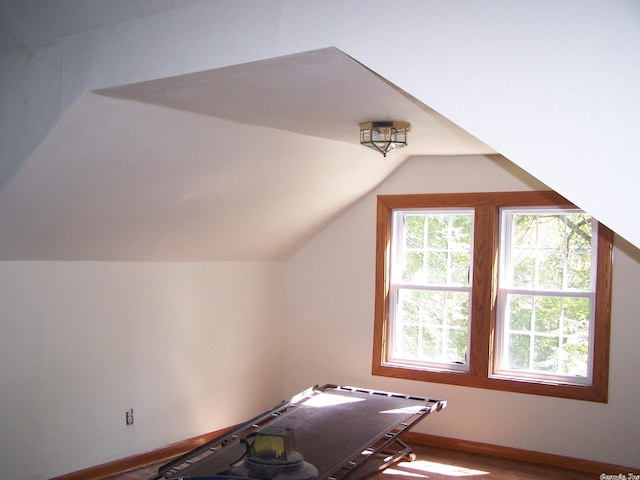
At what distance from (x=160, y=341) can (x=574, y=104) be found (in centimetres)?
392

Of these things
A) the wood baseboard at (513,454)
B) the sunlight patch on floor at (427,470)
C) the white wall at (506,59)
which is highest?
the white wall at (506,59)

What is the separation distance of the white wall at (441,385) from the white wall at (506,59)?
3.46 metres

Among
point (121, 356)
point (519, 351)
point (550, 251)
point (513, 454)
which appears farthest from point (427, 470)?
point (121, 356)

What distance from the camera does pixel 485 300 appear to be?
5.47m

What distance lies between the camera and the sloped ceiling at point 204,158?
118 inches

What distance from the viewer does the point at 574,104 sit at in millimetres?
1744

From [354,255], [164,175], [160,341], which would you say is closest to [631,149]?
[164,175]

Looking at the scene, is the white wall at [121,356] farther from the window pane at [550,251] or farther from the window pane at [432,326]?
the window pane at [550,251]

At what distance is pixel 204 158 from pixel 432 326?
9.28ft

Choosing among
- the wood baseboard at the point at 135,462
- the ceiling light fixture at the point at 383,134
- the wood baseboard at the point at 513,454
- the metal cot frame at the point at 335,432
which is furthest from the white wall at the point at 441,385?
the ceiling light fixture at the point at 383,134

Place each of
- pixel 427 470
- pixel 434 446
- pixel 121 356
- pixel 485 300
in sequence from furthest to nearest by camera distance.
Answer: 1. pixel 434 446
2. pixel 485 300
3. pixel 427 470
4. pixel 121 356

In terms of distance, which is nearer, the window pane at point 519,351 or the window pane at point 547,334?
the window pane at point 547,334

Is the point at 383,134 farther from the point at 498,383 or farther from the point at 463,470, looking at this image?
the point at 463,470

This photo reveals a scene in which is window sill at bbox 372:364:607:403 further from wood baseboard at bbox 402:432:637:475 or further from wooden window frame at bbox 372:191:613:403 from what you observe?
wood baseboard at bbox 402:432:637:475
